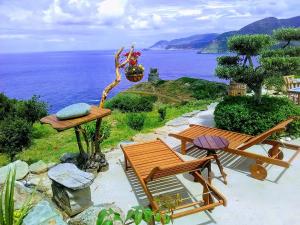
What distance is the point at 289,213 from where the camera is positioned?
5.77 meters

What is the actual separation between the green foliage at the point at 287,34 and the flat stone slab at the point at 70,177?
994cm

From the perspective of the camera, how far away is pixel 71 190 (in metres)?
5.93

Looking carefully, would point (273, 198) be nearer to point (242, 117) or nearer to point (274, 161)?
point (274, 161)

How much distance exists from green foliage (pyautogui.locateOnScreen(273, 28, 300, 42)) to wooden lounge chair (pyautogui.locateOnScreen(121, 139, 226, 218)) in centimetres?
758

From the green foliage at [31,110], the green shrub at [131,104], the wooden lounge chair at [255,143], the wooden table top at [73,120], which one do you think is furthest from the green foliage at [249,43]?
the green foliage at [31,110]

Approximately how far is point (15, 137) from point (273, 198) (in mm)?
7896

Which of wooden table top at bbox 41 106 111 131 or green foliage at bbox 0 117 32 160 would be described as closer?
wooden table top at bbox 41 106 111 131

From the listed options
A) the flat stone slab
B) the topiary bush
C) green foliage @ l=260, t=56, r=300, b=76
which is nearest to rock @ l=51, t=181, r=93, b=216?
the flat stone slab

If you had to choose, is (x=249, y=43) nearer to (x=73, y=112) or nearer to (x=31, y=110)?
(x=73, y=112)

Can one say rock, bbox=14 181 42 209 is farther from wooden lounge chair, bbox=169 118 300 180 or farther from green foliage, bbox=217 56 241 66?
green foliage, bbox=217 56 241 66

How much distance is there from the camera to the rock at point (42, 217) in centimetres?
465

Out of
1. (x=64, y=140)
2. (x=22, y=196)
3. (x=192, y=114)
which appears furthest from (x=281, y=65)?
(x=64, y=140)

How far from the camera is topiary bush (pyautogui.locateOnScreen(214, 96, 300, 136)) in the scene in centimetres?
956

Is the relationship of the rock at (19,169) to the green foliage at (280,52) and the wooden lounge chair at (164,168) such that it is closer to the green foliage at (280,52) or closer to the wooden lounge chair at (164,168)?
the wooden lounge chair at (164,168)
